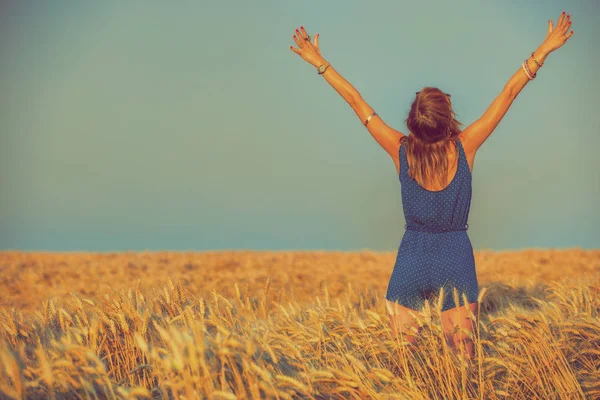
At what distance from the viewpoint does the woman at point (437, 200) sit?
12.5 ft

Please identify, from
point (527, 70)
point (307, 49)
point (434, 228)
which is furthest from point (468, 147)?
point (307, 49)

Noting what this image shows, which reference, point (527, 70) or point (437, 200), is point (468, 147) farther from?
point (527, 70)

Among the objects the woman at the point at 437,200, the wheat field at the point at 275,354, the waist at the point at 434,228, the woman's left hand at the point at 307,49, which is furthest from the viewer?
the woman's left hand at the point at 307,49

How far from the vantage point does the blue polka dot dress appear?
12.8ft

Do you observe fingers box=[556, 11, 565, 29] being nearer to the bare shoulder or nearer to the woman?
the woman

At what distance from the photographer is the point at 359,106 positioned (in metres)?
4.09

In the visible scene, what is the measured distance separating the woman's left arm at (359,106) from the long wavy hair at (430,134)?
Result: 128 mm

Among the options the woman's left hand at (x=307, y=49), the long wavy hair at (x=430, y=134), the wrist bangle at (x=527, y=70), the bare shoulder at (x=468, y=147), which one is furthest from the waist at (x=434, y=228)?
the woman's left hand at (x=307, y=49)

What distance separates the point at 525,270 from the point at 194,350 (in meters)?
10.5

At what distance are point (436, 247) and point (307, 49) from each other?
179cm

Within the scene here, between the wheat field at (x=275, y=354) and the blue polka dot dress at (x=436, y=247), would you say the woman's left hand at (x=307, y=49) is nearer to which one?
the blue polka dot dress at (x=436, y=247)

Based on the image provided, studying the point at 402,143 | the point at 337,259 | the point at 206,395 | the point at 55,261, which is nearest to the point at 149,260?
the point at 55,261

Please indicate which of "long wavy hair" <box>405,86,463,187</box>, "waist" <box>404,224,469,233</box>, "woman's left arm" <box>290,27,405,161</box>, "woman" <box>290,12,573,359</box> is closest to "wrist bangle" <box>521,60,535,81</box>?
"woman" <box>290,12,573,359</box>

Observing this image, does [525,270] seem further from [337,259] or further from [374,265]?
[337,259]
